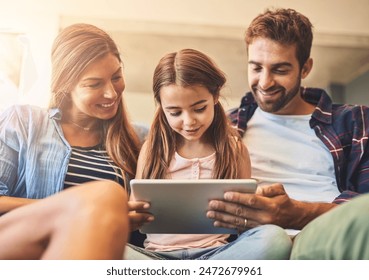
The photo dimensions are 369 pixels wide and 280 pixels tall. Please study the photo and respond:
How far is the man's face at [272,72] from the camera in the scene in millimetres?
1312

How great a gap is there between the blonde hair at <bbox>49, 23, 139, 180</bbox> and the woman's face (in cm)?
1

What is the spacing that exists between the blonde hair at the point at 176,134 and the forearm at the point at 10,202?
291 mm

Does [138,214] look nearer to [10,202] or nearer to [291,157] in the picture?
[10,202]

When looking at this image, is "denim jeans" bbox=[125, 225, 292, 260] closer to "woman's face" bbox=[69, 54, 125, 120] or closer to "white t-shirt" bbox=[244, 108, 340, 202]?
"white t-shirt" bbox=[244, 108, 340, 202]

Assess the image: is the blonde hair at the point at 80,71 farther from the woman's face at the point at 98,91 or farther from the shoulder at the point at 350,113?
the shoulder at the point at 350,113

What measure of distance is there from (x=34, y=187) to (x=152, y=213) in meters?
0.30

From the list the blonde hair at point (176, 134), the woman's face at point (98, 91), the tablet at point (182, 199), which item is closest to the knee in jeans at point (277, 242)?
the tablet at point (182, 199)

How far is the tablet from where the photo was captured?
3.60 feet

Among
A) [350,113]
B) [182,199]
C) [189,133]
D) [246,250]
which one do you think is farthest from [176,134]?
[350,113]

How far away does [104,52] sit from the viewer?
131cm
